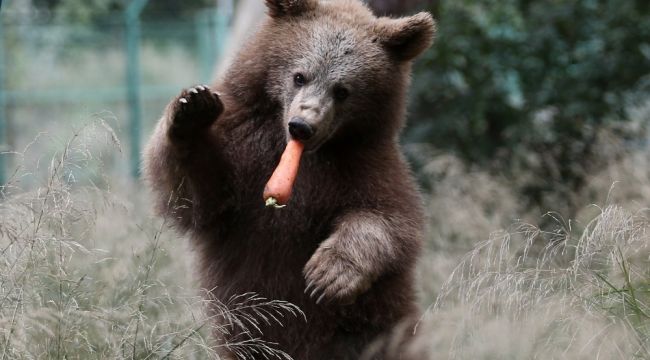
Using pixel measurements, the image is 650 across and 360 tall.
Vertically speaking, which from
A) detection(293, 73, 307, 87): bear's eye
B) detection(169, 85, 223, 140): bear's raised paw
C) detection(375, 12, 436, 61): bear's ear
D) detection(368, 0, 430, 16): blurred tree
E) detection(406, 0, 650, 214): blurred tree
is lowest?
detection(406, 0, 650, 214): blurred tree

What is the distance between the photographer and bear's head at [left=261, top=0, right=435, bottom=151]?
4383 millimetres

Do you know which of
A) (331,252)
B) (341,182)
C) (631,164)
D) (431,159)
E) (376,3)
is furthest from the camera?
(431,159)

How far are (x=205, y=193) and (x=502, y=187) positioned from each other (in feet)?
13.8

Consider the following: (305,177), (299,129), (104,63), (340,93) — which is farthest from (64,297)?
(104,63)

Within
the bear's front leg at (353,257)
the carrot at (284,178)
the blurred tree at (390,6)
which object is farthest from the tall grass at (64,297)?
the blurred tree at (390,6)

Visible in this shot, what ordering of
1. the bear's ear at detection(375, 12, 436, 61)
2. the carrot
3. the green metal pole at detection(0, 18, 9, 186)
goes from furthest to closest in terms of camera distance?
the green metal pole at detection(0, 18, 9, 186) → the bear's ear at detection(375, 12, 436, 61) → the carrot

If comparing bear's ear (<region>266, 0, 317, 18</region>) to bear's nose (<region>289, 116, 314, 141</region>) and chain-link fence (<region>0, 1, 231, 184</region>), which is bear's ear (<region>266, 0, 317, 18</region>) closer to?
bear's nose (<region>289, 116, 314, 141</region>)

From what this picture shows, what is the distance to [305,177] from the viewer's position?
15.0ft

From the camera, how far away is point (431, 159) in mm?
8734

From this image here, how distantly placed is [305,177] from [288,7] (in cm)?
75

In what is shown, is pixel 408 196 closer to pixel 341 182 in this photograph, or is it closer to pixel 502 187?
pixel 341 182

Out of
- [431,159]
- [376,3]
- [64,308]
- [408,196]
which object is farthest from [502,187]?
[64,308]

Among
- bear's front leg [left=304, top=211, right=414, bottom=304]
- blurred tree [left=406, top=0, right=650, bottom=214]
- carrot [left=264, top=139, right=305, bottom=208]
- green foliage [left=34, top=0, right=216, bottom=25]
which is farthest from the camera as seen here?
green foliage [left=34, top=0, right=216, bottom=25]

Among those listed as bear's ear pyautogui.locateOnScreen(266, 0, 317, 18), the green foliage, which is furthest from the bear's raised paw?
the green foliage
